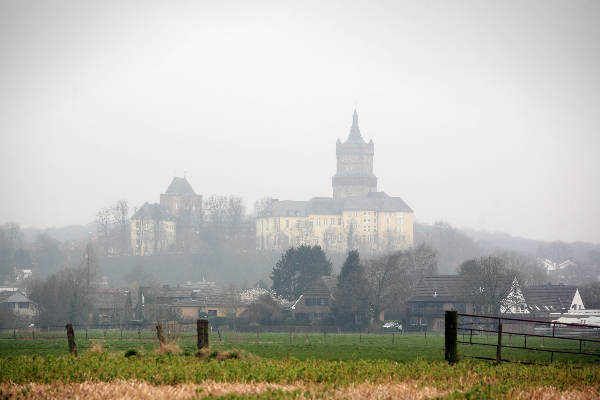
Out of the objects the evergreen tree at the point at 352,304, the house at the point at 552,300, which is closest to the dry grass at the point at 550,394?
the evergreen tree at the point at 352,304

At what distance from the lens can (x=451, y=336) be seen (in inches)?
856

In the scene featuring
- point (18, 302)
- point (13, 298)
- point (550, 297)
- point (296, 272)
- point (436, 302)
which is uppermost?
point (296, 272)

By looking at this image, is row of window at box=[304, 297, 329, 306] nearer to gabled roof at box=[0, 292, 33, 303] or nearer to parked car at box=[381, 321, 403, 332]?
parked car at box=[381, 321, 403, 332]

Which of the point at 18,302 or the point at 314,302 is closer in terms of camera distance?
the point at 314,302

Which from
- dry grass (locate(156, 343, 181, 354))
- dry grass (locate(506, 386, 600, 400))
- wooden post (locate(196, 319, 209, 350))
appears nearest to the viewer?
dry grass (locate(506, 386, 600, 400))

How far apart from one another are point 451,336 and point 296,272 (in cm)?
6833

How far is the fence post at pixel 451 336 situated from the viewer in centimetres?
2162

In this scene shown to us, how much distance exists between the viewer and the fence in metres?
21.5

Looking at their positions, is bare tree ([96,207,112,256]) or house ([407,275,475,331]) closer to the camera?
house ([407,275,475,331])

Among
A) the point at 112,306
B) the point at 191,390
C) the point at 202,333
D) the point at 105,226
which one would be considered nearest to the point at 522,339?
the point at 202,333

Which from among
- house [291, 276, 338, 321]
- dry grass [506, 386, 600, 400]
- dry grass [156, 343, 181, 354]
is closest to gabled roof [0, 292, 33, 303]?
house [291, 276, 338, 321]

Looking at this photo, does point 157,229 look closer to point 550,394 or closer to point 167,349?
point 167,349

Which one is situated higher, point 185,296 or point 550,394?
point 550,394

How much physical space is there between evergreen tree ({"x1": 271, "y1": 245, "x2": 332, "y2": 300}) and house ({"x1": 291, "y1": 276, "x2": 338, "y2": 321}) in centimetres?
366
